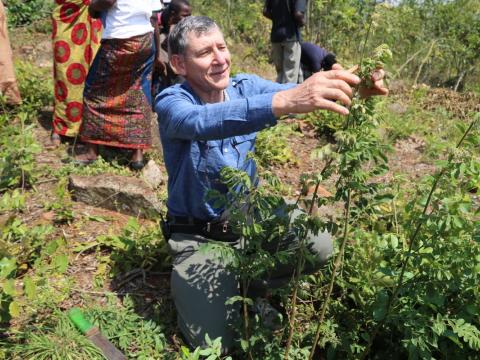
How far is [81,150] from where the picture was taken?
158 inches

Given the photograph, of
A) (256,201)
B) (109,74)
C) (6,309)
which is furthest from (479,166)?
(109,74)

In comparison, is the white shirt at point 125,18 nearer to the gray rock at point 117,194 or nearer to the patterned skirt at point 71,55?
the patterned skirt at point 71,55

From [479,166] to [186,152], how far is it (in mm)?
1201

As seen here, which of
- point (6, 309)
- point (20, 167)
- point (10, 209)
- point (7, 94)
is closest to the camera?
point (6, 309)

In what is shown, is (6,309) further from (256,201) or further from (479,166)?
(479,166)

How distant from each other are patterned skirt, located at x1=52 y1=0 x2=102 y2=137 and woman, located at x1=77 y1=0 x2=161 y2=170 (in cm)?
→ 30

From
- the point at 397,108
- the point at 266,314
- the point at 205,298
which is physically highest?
the point at 205,298

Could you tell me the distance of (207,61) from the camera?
2154 millimetres

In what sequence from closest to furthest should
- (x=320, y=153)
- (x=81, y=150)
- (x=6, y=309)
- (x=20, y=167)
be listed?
(x=320, y=153)
(x=6, y=309)
(x=20, y=167)
(x=81, y=150)

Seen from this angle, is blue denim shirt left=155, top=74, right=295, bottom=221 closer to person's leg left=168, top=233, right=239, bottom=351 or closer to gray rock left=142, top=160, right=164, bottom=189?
person's leg left=168, top=233, right=239, bottom=351

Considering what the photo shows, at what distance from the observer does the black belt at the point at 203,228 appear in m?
2.34

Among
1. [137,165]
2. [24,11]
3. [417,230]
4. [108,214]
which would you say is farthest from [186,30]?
[24,11]

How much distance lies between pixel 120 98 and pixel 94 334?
200 cm

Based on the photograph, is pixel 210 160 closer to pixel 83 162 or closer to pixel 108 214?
pixel 108 214
